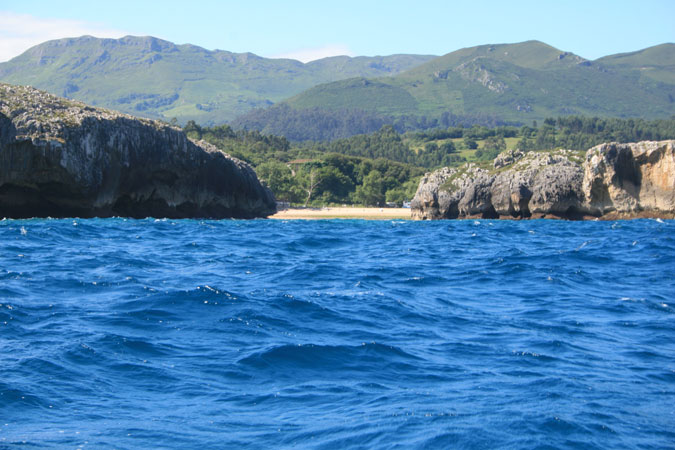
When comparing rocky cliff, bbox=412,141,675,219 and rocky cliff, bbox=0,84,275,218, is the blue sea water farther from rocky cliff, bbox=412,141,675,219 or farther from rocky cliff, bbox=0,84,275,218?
rocky cliff, bbox=412,141,675,219

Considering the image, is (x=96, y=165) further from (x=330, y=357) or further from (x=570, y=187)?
(x=570, y=187)

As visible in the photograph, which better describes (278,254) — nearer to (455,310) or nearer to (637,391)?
(455,310)

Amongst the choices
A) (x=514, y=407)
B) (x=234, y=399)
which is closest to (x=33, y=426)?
(x=234, y=399)

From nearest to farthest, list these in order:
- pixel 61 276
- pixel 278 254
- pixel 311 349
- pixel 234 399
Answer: pixel 234 399 → pixel 311 349 → pixel 61 276 → pixel 278 254

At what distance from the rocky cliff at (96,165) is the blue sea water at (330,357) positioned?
24336mm

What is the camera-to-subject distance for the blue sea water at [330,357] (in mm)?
6750

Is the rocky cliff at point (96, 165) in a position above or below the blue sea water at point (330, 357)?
above

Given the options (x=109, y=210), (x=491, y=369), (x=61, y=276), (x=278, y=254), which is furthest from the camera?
(x=109, y=210)

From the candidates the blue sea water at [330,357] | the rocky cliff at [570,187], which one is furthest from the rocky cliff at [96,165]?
the rocky cliff at [570,187]

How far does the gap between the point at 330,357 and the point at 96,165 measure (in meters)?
38.2

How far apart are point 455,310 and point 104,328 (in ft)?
21.8

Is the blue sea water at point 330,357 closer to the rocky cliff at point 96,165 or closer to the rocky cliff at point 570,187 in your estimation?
the rocky cliff at point 96,165

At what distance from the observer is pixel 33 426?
6.64m

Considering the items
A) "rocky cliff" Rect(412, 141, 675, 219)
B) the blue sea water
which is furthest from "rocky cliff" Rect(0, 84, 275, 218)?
"rocky cliff" Rect(412, 141, 675, 219)
